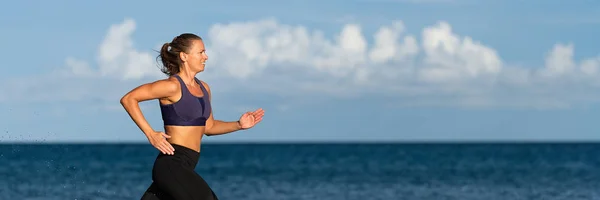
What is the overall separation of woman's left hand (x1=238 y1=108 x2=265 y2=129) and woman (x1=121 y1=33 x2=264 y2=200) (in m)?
0.38

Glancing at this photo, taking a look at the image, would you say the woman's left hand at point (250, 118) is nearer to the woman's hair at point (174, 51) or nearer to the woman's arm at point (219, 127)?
the woman's arm at point (219, 127)

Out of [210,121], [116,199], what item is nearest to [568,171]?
[116,199]

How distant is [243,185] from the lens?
33.1m

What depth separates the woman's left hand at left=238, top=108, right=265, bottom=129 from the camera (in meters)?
8.00

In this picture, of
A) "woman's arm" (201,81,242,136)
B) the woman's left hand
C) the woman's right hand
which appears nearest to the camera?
the woman's right hand

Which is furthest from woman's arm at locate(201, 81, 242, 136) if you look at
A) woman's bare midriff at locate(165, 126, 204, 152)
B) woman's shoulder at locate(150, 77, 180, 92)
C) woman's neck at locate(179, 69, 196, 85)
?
woman's shoulder at locate(150, 77, 180, 92)

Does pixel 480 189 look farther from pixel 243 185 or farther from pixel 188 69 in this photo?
pixel 188 69

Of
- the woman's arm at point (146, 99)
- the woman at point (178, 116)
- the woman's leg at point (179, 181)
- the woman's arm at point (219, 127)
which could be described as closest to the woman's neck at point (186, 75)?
the woman at point (178, 116)

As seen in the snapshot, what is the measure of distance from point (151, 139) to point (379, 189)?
78.3 feet

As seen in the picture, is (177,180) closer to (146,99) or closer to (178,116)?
(178,116)

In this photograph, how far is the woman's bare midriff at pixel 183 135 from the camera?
7480 mm

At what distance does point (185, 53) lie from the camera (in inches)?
293

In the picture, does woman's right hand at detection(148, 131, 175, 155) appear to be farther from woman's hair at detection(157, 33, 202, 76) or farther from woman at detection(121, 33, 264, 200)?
woman's hair at detection(157, 33, 202, 76)

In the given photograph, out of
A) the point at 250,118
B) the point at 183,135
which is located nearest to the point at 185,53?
the point at 183,135
